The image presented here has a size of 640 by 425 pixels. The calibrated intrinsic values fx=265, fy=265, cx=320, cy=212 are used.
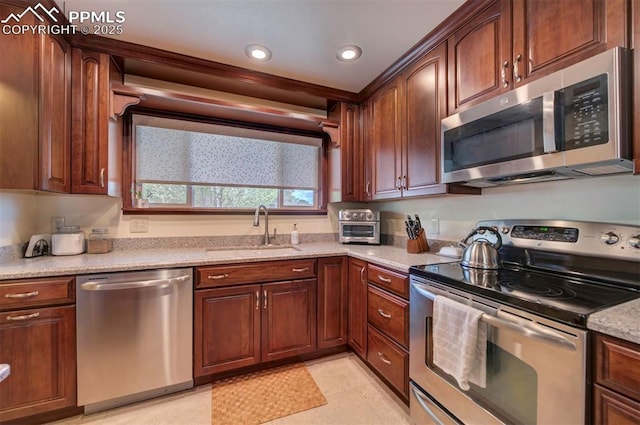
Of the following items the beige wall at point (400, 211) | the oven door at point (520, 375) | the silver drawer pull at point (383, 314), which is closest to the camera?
the oven door at point (520, 375)

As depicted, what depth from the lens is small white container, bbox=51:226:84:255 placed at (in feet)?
6.09

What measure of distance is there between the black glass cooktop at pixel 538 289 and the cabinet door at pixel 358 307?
0.58 m

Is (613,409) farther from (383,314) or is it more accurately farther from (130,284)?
(130,284)

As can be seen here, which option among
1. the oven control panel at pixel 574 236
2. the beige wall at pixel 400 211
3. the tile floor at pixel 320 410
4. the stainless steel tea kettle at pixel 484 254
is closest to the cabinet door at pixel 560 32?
the beige wall at pixel 400 211

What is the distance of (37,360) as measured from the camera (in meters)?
1.45

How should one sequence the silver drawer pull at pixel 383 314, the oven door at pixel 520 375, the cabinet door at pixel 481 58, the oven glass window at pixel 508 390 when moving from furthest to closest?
the silver drawer pull at pixel 383 314 < the cabinet door at pixel 481 58 < the oven glass window at pixel 508 390 < the oven door at pixel 520 375

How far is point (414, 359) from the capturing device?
1513mm

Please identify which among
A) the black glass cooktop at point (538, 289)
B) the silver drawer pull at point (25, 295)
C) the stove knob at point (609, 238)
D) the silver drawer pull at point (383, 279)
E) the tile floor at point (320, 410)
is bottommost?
the tile floor at point (320, 410)

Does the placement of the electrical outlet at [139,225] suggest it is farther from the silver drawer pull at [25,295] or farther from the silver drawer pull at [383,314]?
the silver drawer pull at [383,314]

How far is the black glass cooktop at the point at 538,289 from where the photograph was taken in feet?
2.97

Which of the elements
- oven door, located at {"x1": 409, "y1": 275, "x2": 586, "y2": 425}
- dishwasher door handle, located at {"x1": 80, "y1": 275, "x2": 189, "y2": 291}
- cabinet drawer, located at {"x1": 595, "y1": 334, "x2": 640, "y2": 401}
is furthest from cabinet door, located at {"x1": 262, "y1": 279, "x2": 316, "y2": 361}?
cabinet drawer, located at {"x1": 595, "y1": 334, "x2": 640, "y2": 401}

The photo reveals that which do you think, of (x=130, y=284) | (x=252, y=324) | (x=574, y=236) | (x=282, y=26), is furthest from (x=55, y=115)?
(x=574, y=236)

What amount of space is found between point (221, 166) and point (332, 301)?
160cm

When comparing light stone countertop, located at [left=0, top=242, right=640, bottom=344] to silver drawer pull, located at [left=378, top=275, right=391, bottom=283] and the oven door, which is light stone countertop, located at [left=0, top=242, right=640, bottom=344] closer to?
silver drawer pull, located at [left=378, top=275, right=391, bottom=283]
